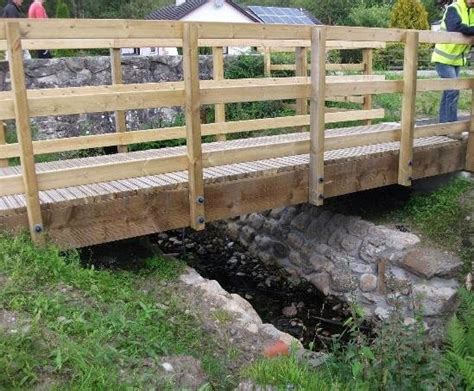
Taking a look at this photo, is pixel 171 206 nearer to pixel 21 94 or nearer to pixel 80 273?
pixel 80 273

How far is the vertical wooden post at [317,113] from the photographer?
5492 millimetres

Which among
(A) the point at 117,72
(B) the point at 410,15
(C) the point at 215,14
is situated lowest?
(A) the point at 117,72

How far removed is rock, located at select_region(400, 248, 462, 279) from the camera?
6.43 m

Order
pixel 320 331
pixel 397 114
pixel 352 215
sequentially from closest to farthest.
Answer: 1. pixel 320 331
2. pixel 352 215
3. pixel 397 114

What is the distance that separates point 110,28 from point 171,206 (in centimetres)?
159

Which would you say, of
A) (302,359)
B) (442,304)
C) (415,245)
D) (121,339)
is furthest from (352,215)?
(121,339)

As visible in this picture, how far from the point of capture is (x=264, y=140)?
7738mm

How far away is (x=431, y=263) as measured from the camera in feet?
21.3

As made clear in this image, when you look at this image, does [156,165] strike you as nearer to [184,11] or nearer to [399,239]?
[399,239]

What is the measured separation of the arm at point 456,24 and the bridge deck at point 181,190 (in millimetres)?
1398

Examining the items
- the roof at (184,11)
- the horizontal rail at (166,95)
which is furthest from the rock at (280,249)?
the roof at (184,11)

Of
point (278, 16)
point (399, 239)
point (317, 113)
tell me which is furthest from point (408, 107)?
point (278, 16)

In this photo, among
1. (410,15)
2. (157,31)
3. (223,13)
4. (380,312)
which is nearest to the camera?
(157,31)

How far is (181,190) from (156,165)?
418mm
